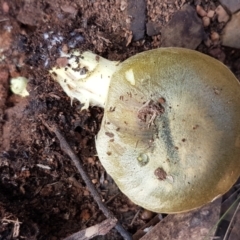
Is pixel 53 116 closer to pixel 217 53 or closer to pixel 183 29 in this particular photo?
pixel 183 29

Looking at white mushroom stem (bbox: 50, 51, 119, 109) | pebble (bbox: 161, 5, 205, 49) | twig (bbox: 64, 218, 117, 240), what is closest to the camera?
white mushroom stem (bbox: 50, 51, 119, 109)

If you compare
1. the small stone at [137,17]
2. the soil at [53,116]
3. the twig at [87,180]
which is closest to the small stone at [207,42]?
the soil at [53,116]

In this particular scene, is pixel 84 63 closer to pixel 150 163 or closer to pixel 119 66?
pixel 119 66

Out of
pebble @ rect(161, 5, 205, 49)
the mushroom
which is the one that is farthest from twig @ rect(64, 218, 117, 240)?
pebble @ rect(161, 5, 205, 49)

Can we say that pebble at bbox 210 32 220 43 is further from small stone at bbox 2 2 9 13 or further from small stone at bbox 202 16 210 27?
small stone at bbox 2 2 9 13

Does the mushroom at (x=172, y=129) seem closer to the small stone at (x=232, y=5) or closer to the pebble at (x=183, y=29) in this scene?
the pebble at (x=183, y=29)

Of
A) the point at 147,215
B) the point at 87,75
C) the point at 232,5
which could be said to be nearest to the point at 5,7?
the point at 87,75

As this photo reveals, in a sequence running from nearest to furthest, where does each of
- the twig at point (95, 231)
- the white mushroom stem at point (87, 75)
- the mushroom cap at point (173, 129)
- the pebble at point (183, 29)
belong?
the mushroom cap at point (173, 129)
the white mushroom stem at point (87, 75)
the twig at point (95, 231)
the pebble at point (183, 29)
